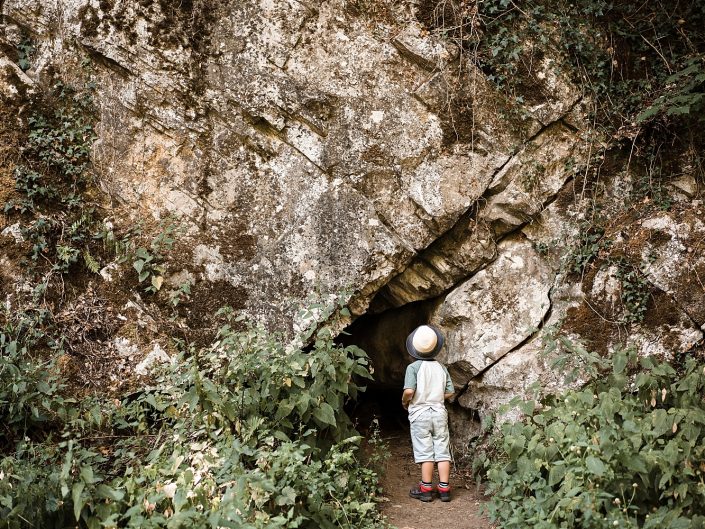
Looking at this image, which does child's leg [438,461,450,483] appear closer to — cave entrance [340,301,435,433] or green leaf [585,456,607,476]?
cave entrance [340,301,435,433]

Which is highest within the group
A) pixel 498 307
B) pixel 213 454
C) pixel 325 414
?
pixel 498 307

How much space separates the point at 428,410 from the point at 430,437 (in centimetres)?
24

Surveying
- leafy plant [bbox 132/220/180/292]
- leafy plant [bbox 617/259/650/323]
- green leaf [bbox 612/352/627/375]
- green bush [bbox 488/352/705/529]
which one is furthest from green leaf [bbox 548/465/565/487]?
leafy plant [bbox 132/220/180/292]

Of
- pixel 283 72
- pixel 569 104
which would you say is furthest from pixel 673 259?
pixel 283 72

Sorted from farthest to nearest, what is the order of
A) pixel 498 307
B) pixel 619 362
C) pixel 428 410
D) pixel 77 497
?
1. pixel 498 307
2. pixel 428 410
3. pixel 619 362
4. pixel 77 497

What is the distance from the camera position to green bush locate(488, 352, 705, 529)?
4.12 meters

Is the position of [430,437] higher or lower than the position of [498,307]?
lower

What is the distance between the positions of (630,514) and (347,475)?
6.88 feet

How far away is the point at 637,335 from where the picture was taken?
5645mm

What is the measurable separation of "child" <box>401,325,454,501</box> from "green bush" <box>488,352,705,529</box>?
71 centimetres

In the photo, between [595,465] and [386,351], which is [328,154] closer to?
[386,351]

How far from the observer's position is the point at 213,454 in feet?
14.6

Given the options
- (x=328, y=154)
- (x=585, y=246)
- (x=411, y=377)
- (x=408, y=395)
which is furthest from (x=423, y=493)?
(x=328, y=154)

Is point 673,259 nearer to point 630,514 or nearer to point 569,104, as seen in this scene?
point 569,104
